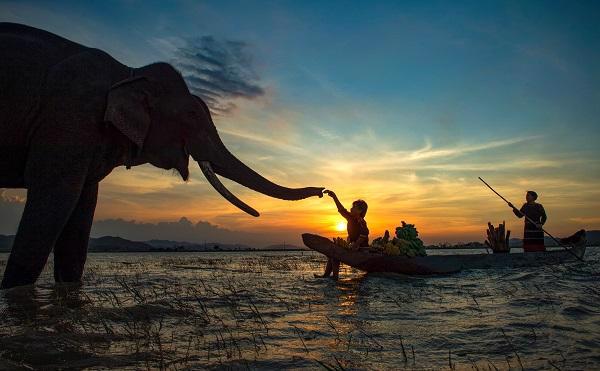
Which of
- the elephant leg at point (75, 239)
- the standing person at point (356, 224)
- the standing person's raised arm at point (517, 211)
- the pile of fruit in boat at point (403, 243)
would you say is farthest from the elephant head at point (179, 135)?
the standing person's raised arm at point (517, 211)

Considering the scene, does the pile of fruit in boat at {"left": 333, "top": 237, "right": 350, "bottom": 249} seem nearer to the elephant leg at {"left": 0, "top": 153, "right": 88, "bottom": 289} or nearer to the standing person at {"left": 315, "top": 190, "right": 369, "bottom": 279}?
the standing person at {"left": 315, "top": 190, "right": 369, "bottom": 279}

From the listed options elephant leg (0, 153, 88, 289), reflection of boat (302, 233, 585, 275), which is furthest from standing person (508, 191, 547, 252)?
elephant leg (0, 153, 88, 289)

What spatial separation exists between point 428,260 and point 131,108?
10.4 m

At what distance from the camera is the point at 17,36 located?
27.4 feet

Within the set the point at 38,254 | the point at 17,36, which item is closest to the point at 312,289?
the point at 38,254

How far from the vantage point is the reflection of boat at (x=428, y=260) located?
42.0 ft

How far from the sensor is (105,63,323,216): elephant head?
8.88 metres

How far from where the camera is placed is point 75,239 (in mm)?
9359

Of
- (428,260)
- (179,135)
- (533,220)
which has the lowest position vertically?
(428,260)

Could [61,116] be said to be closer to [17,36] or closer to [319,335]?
[17,36]

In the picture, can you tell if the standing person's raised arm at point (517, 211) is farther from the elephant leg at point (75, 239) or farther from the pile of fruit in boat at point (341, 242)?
the elephant leg at point (75, 239)

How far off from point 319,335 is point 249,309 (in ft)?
7.01

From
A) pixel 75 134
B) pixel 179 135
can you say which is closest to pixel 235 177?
pixel 179 135

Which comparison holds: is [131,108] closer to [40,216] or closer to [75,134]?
[75,134]
